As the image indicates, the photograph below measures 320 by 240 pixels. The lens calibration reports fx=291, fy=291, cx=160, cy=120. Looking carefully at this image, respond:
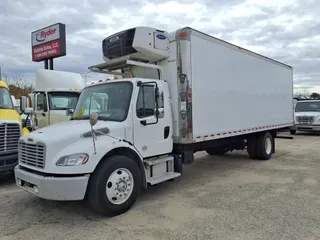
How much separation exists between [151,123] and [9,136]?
11.3 feet

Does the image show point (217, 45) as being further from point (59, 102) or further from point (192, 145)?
point (59, 102)

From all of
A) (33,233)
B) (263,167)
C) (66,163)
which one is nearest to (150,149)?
(66,163)

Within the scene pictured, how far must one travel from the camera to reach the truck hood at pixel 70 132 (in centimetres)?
441

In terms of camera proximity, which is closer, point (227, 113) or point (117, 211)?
point (117, 211)

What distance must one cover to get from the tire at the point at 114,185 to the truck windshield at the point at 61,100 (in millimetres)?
6765

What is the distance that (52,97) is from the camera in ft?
35.8

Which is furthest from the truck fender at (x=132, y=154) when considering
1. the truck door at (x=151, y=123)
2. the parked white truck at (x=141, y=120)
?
the truck door at (x=151, y=123)

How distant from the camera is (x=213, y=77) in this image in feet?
22.0

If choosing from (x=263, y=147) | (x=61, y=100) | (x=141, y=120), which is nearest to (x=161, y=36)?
(x=141, y=120)

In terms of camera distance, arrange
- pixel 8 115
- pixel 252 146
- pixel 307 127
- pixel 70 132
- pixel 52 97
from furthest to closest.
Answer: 1. pixel 307 127
2. pixel 52 97
3. pixel 252 146
4. pixel 8 115
5. pixel 70 132

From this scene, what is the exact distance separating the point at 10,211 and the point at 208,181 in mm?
4179

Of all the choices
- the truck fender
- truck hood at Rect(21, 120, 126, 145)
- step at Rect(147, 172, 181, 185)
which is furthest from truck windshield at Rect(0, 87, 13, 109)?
step at Rect(147, 172, 181, 185)

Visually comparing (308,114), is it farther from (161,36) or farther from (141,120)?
(141,120)

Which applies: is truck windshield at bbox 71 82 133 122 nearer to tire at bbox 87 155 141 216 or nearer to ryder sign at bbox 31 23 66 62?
tire at bbox 87 155 141 216
